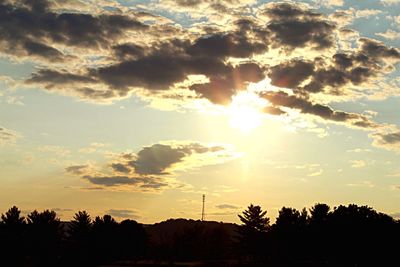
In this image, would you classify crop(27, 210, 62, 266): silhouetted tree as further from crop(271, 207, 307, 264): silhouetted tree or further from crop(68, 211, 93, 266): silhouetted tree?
crop(271, 207, 307, 264): silhouetted tree

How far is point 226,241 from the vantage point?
388 feet

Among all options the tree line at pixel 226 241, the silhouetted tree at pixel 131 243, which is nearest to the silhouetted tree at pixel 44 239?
the tree line at pixel 226 241

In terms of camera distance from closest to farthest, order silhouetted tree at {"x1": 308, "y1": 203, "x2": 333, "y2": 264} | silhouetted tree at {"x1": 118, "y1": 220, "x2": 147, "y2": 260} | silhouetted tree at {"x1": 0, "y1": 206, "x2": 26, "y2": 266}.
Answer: silhouetted tree at {"x1": 0, "y1": 206, "x2": 26, "y2": 266}, silhouetted tree at {"x1": 308, "y1": 203, "x2": 333, "y2": 264}, silhouetted tree at {"x1": 118, "y1": 220, "x2": 147, "y2": 260}

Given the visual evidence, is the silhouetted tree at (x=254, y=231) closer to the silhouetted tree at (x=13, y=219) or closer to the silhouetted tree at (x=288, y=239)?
the silhouetted tree at (x=288, y=239)

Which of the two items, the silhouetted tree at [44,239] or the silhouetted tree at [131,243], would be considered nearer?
the silhouetted tree at [44,239]

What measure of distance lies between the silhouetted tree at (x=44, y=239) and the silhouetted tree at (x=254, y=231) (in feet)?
112

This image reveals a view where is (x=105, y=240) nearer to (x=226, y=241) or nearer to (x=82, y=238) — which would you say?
(x=82, y=238)

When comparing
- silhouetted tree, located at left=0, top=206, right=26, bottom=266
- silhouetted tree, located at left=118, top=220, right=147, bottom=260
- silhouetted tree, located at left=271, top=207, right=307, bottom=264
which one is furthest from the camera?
silhouetted tree, located at left=118, top=220, right=147, bottom=260

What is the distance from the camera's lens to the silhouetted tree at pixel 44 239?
87250 mm

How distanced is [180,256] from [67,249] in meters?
21.5

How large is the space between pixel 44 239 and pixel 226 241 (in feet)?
135

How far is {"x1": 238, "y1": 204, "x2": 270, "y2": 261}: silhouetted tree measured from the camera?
10488 centimetres

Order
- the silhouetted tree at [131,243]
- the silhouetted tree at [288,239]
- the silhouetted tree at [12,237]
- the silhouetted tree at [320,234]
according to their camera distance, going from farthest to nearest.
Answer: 1. the silhouetted tree at [131,243]
2. the silhouetted tree at [288,239]
3. the silhouetted tree at [320,234]
4. the silhouetted tree at [12,237]

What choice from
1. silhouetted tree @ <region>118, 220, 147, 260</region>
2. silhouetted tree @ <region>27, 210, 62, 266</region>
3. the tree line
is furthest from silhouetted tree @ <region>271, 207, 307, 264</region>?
silhouetted tree @ <region>27, 210, 62, 266</region>
